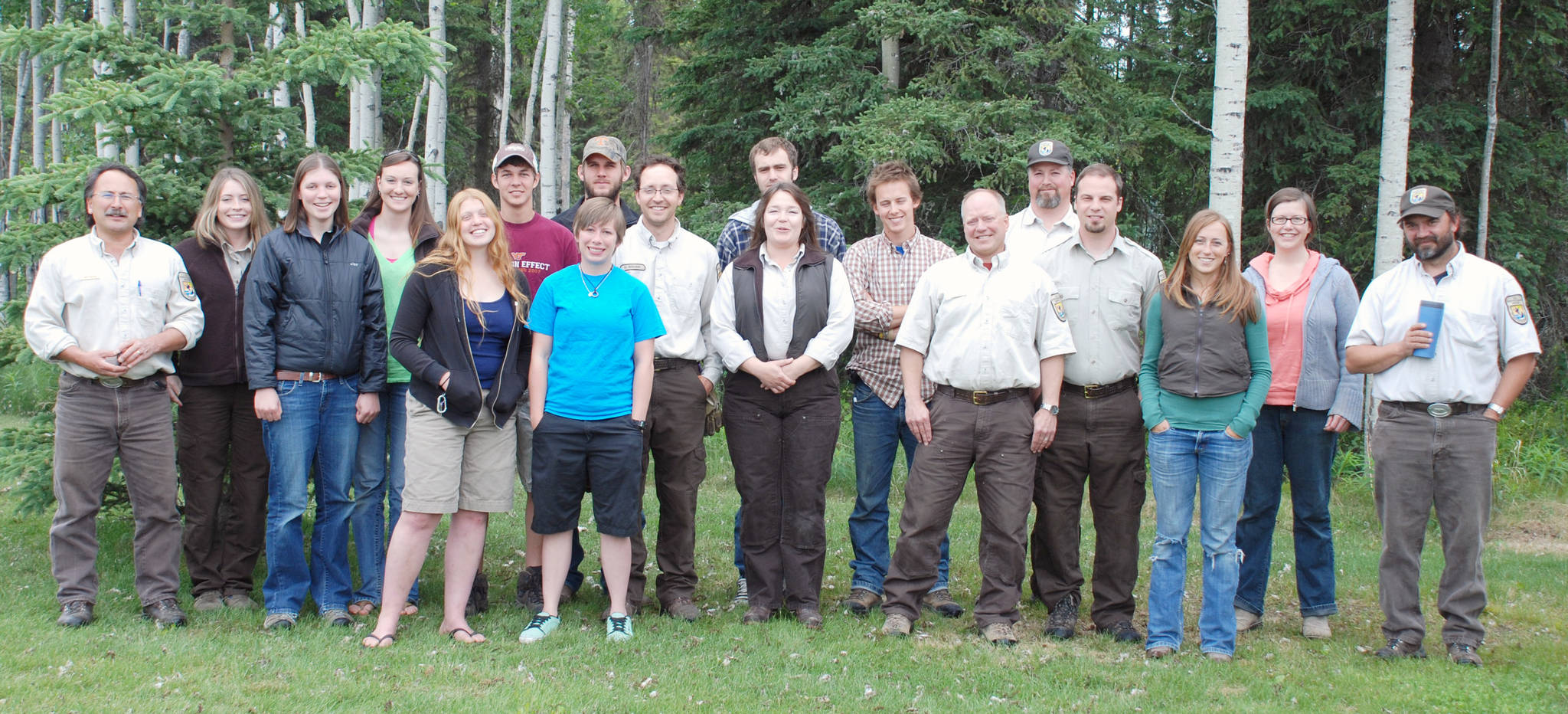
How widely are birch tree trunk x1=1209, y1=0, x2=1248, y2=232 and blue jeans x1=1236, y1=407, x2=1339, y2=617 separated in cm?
341

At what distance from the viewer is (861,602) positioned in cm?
589

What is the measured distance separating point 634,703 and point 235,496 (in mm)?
2794

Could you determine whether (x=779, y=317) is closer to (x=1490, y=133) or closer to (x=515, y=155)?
(x=515, y=155)

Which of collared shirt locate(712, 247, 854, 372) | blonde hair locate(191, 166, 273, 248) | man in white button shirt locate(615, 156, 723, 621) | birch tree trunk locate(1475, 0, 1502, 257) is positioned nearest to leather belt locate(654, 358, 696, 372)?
man in white button shirt locate(615, 156, 723, 621)

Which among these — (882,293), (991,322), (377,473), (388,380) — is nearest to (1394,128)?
(882,293)

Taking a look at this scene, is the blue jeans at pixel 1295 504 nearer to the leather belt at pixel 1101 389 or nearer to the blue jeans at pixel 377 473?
the leather belt at pixel 1101 389

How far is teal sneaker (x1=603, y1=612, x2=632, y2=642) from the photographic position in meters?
5.20

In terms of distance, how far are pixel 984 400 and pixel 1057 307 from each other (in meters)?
0.58

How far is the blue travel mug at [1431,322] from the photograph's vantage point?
5.00 meters

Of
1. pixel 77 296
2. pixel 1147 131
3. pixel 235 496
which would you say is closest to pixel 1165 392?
pixel 235 496

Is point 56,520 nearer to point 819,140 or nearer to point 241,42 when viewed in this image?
point 819,140

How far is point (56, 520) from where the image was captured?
17.4ft

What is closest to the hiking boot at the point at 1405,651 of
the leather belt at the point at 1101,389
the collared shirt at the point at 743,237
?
the leather belt at the point at 1101,389

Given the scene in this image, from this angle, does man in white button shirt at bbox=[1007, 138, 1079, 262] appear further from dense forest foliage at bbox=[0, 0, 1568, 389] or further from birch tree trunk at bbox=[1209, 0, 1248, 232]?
dense forest foliage at bbox=[0, 0, 1568, 389]
